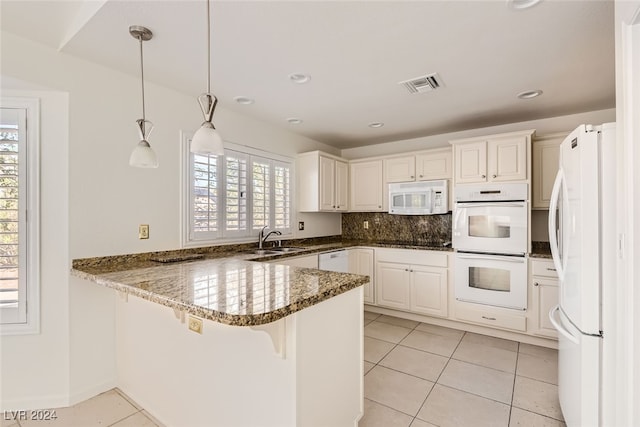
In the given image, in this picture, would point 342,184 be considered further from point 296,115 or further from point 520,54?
point 520,54

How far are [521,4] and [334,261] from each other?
2839 mm

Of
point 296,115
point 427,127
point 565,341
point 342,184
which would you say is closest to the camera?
point 565,341

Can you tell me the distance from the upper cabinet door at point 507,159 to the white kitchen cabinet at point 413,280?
3.39ft

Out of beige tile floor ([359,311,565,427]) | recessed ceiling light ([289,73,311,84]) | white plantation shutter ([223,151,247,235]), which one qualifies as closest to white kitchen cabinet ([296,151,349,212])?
white plantation shutter ([223,151,247,235])

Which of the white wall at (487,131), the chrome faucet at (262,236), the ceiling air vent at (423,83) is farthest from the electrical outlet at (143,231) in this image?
the white wall at (487,131)

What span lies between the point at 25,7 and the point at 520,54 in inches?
118

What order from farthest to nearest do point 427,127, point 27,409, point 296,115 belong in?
point 427,127, point 296,115, point 27,409

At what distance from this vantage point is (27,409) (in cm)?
195

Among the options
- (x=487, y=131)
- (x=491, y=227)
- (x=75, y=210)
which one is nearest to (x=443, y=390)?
(x=491, y=227)

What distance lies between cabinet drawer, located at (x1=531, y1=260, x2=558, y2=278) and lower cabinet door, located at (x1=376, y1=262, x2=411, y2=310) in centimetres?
125

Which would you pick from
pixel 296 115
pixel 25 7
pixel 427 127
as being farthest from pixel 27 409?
pixel 427 127

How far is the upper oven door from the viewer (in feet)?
9.75

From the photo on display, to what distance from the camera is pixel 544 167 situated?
3123 millimetres

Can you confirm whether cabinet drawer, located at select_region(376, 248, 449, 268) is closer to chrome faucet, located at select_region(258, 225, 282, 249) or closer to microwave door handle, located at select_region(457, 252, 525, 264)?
microwave door handle, located at select_region(457, 252, 525, 264)
